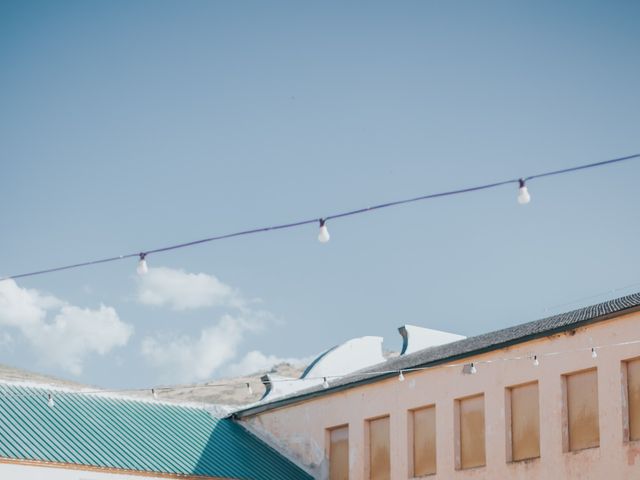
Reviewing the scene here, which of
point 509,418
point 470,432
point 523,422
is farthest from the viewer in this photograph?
point 470,432

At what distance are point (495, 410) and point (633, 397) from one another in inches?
158

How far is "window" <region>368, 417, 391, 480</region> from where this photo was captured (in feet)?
103

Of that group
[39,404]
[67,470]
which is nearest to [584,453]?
[67,470]

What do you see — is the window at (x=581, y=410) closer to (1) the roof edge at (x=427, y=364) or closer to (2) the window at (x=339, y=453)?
(1) the roof edge at (x=427, y=364)

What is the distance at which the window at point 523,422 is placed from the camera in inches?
1074

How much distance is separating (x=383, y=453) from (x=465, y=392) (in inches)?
140

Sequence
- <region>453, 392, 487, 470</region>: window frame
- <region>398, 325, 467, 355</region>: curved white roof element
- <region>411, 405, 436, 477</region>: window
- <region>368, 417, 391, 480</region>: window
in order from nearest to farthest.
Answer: <region>453, 392, 487, 470</region>: window frame → <region>411, 405, 436, 477</region>: window → <region>368, 417, 391, 480</region>: window → <region>398, 325, 467, 355</region>: curved white roof element

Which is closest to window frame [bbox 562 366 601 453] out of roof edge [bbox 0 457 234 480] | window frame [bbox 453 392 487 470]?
window frame [bbox 453 392 487 470]

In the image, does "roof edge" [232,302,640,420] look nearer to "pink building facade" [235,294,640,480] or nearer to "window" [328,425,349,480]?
"pink building facade" [235,294,640,480]

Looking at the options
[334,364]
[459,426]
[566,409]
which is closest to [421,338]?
[334,364]

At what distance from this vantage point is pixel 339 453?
33062 mm

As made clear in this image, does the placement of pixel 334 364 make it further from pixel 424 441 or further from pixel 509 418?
pixel 509 418

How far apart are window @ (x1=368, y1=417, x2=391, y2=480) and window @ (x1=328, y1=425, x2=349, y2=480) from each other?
3.27 feet

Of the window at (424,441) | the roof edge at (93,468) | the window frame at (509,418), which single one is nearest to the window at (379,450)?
the window at (424,441)
